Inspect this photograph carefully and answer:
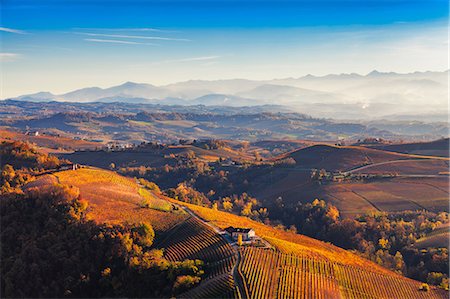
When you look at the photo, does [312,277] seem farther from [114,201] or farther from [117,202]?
[114,201]

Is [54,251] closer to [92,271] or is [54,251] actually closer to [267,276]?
[92,271]

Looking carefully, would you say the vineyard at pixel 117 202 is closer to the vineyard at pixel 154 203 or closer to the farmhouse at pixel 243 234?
the vineyard at pixel 154 203

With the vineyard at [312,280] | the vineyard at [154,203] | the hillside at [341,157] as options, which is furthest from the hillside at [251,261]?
the hillside at [341,157]

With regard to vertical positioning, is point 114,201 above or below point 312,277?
above

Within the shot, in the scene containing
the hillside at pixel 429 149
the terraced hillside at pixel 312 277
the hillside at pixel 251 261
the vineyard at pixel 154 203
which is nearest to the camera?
the hillside at pixel 251 261

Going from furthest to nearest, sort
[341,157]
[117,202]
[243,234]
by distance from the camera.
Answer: [341,157] < [117,202] < [243,234]

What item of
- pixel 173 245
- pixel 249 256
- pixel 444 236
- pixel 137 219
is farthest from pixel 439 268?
pixel 137 219

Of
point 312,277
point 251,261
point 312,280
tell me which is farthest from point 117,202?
→ point 312,280
